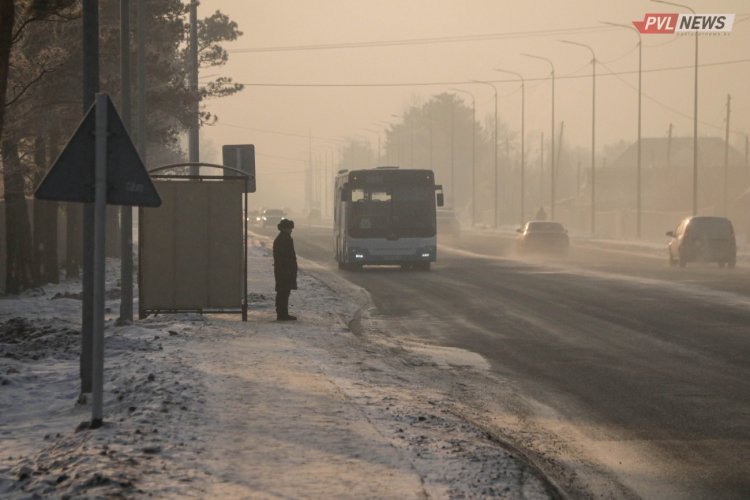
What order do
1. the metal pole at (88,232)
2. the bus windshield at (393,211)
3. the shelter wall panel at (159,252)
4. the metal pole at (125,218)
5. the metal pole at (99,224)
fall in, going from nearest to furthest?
the metal pole at (99,224)
the metal pole at (88,232)
the metal pole at (125,218)
the shelter wall panel at (159,252)
the bus windshield at (393,211)

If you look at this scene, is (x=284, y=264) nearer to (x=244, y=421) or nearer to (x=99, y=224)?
(x=244, y=421)

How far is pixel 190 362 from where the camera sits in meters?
15.2

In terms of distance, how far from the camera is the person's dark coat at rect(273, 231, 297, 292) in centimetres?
2205

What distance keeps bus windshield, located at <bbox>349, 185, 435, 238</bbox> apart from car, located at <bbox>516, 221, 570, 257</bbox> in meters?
13.9

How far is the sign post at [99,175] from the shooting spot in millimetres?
9992

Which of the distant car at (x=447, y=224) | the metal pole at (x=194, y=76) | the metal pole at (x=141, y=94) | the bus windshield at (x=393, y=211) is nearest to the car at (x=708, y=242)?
the bus windshield at (x=393, y=211)

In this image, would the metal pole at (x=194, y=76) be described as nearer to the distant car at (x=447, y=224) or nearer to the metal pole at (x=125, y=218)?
the metal pole at (x=125, y=218)

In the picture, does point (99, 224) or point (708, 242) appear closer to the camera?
point (99, 224)

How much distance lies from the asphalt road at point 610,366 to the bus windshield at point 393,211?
348 centimetres

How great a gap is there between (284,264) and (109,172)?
40.0ft

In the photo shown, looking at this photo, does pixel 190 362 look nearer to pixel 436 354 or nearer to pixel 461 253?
pixel 436 354

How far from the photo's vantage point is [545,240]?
55125mm

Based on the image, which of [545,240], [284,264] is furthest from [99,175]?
[545,240]

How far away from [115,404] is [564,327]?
11.3 m
